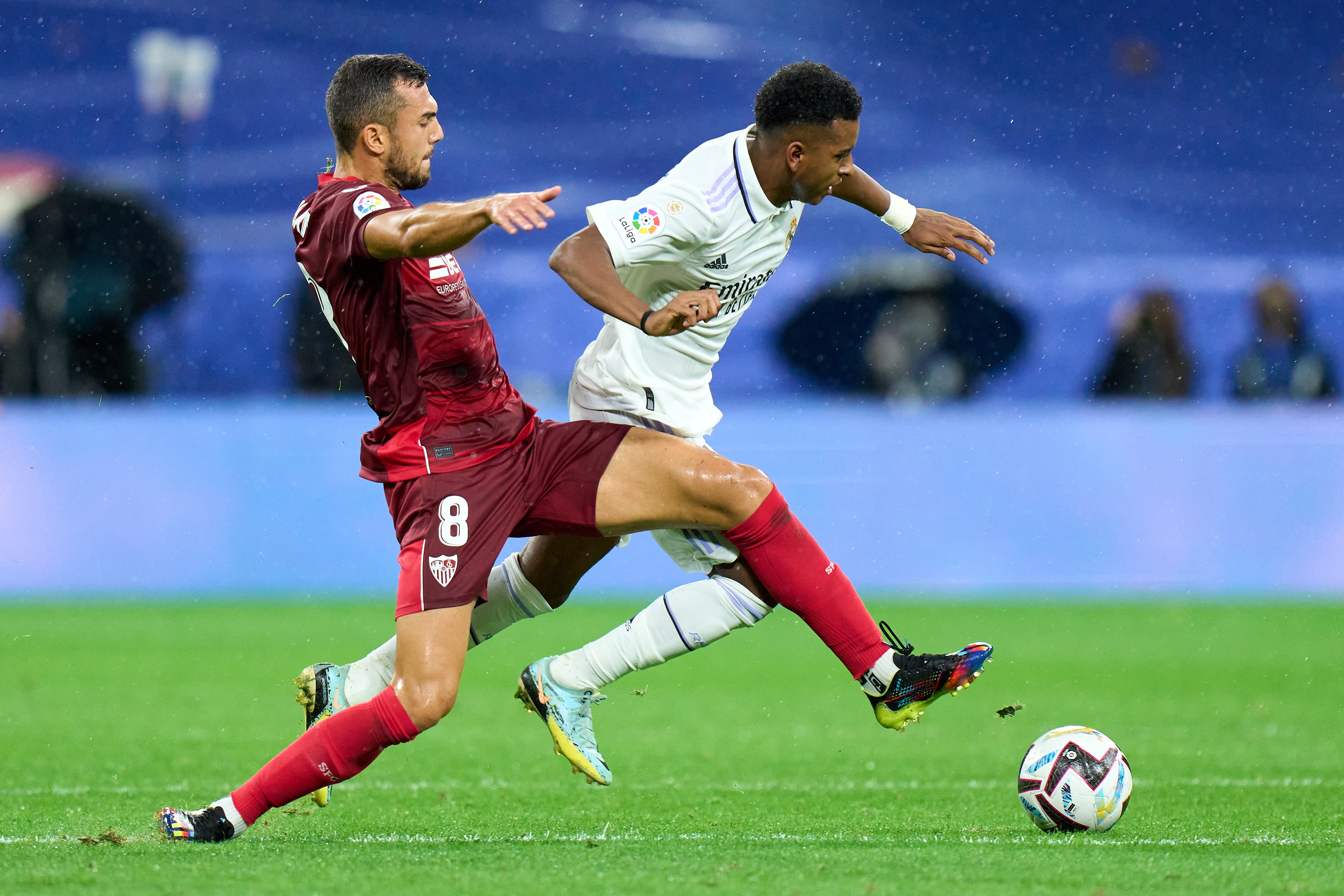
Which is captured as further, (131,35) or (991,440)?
(131,35)

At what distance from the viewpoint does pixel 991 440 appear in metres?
10.8

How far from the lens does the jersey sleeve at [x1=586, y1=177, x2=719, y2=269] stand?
4.12 meters

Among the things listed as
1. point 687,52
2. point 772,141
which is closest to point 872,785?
point 772,141

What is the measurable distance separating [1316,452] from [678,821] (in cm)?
752

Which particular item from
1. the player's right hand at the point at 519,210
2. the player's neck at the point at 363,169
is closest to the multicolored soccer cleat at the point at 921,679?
the player's right hand at the point at 519,210

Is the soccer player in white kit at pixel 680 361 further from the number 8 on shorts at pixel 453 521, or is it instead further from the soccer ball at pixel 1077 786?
the number 8 on shorts at pixel 453 521

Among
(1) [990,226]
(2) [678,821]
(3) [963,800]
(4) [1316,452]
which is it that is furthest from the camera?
(1) [990,226]

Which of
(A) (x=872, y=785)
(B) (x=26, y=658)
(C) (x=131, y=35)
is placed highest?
(C) (x=131, y=35)

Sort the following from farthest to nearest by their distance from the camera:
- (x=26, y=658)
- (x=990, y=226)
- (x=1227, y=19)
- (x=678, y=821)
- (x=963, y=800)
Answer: (x=1227, y=19)
(x=990, y=226)
(x=26, y=658)
(x=963, y=800)
(x=678, y=821)

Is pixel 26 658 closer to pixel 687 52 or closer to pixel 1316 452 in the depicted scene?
pixel 1316 452

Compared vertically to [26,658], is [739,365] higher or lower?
higher

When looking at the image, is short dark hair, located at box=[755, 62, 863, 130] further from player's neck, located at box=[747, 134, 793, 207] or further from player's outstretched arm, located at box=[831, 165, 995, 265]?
player's outstretched arm, located at box=[831, 165, 995, 265]

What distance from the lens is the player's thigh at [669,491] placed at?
414cm

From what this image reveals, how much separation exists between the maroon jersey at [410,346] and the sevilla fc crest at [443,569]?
242 millimetres
